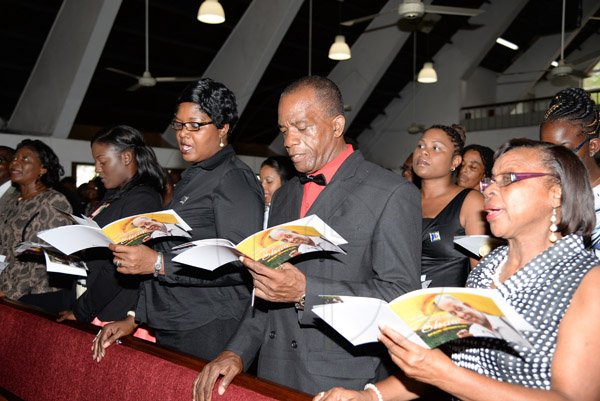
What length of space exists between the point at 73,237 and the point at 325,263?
2.79ft

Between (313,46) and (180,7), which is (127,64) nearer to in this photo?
(180,7)

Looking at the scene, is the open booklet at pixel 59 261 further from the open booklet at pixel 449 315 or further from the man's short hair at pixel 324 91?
the open booklet at pixel 449 315

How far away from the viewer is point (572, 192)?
50.9 inches

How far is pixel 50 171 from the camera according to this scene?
131 inches

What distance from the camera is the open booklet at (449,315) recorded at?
1003 mm

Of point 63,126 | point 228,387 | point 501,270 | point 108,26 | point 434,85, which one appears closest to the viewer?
point 501,270

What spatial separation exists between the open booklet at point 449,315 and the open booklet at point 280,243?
25cm

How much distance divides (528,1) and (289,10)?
8.24 m

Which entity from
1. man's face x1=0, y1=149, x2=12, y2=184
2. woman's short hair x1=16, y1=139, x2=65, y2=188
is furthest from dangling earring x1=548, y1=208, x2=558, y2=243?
man's face x1=0, y1=149, x2=12, y2=184

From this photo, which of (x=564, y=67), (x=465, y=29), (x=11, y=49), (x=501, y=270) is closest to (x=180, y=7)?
(x=11, y=49)

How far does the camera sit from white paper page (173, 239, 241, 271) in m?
1.36

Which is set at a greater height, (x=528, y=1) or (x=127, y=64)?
(x=528, y=1)

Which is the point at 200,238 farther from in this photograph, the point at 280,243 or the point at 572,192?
the point at 572,192

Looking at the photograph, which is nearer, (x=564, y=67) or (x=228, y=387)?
(x=228, y=387)
